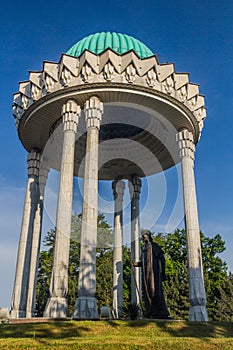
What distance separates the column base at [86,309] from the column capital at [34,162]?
36.3 feet

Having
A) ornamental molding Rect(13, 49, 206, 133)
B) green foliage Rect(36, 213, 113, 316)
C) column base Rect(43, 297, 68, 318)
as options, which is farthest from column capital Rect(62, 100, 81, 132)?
green foliage Rect(36, 213, 113, 316)

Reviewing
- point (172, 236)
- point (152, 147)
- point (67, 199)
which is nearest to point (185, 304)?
point (172, 236)

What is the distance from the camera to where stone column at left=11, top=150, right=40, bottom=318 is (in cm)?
2170

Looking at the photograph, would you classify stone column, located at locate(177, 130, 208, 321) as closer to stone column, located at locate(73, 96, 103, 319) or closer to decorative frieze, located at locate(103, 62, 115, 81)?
stone column, located at locate(73, 96, 103, 319)

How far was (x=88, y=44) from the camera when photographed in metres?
24.1

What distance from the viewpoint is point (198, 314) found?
60.2ft

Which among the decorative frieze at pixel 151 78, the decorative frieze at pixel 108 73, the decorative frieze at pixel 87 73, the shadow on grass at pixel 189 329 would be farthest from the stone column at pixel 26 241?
the shadow on grass at pixel 189 329

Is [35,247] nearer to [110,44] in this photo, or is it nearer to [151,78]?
[151,78]

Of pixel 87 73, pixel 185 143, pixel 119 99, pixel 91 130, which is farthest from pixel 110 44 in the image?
pixel 185 143

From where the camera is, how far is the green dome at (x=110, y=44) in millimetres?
23516

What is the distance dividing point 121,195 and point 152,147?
506cm

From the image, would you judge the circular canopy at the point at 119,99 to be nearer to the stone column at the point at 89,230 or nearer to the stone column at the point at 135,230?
the stone column at the point at 89,230

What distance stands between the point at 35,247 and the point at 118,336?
1357 cm

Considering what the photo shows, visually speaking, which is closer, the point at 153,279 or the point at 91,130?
the point at 153,279
